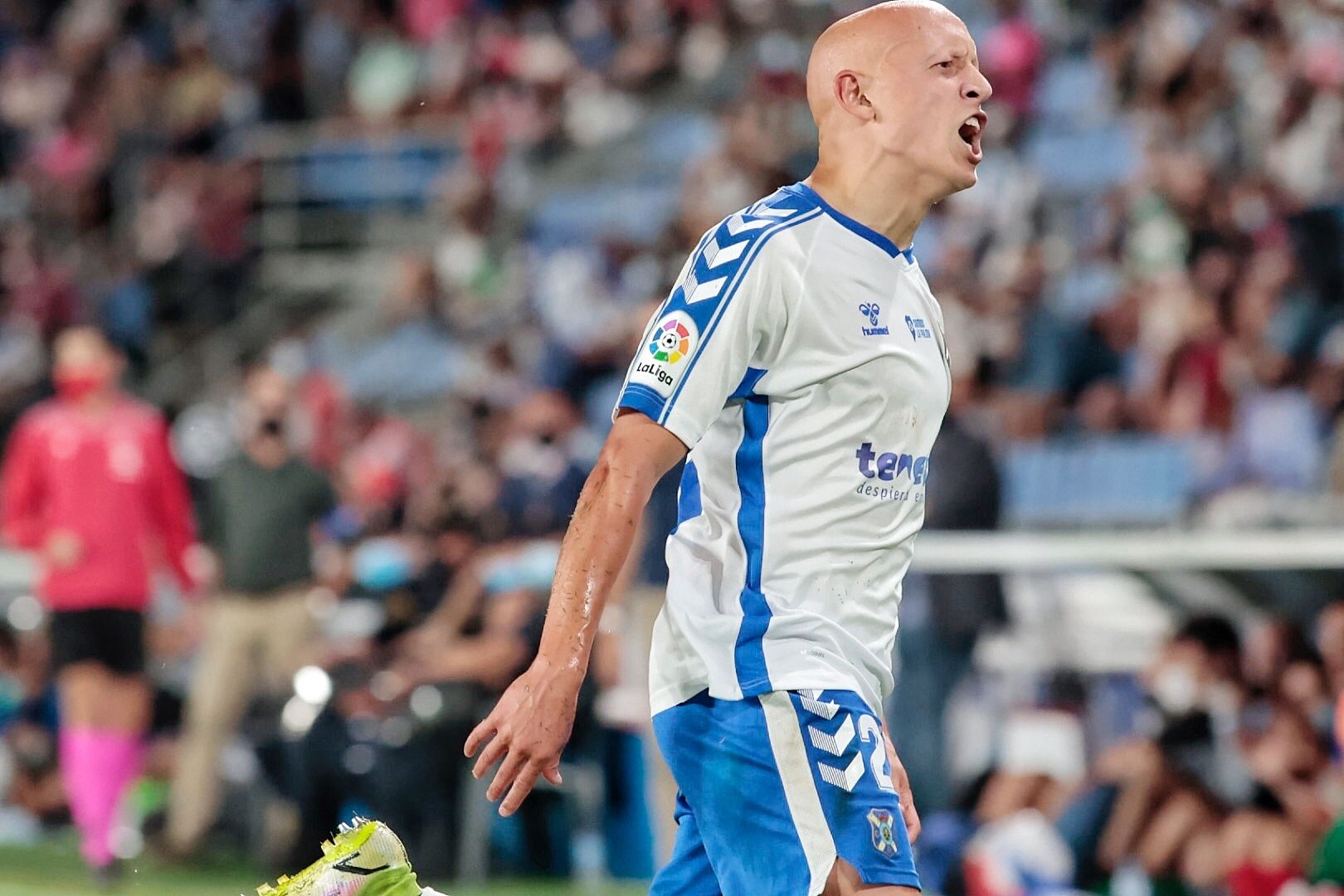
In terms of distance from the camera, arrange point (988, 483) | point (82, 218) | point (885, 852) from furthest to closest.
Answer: point (82, 218)
point (988, 483)
point (885, 852)

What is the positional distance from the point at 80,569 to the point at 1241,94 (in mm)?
7582

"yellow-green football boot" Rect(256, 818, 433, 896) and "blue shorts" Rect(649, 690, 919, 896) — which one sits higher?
"blue shorts" Rect(649, 690, 919, 896)

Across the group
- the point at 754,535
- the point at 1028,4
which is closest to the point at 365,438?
the point at 1028,4

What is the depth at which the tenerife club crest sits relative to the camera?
11.5 feet

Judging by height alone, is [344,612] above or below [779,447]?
below

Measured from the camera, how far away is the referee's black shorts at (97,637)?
9570 mm

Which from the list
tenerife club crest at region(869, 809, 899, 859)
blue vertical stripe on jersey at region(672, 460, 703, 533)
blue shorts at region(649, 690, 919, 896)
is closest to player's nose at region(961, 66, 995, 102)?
blue vertical stripe on jersey at region(672, 460, 703, 533)

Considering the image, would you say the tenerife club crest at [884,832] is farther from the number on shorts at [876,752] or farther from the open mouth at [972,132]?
the open mouth at [972,132]

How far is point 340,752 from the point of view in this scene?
9.37m

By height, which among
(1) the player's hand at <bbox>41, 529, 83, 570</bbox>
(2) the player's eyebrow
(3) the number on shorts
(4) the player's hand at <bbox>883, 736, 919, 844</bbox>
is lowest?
(1) the player's hand at <bbox>41, 529, 83, 570</bbox>

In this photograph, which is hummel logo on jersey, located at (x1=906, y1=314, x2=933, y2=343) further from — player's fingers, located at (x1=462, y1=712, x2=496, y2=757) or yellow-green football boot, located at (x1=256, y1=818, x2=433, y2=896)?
yellow-green football boot, located at (x1=256, y1=818, x2=433, y2=896)

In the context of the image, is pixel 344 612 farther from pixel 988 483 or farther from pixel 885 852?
pixel 885 852

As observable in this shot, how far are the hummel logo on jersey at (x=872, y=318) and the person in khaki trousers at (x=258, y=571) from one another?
23.3 feet

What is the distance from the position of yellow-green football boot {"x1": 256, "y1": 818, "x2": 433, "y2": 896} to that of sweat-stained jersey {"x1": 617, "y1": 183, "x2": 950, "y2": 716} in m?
0.77
